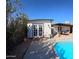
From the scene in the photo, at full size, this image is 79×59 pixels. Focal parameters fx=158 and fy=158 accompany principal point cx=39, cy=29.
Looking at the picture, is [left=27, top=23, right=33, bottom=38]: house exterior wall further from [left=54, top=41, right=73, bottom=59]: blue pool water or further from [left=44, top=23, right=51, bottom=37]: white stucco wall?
[left=54, top=41, right=73, bottom=59]: blue pool water

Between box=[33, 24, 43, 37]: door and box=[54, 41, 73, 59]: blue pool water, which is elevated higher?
box=[33, 24, 43, 37]: door

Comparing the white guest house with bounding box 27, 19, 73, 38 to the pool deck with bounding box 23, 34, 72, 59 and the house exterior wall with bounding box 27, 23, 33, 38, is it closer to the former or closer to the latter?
the house exterior wall with bounding box 27, 23, 33, 38

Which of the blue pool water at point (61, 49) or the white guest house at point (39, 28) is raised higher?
the white guest house at point (39, 28)

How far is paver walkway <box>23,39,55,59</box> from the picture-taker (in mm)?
2682

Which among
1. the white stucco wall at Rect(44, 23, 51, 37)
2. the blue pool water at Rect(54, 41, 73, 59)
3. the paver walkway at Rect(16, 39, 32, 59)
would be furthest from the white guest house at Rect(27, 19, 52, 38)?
the blue pool water at Rect(54, 41, 73, 59)

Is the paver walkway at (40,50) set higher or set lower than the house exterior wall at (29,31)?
lower

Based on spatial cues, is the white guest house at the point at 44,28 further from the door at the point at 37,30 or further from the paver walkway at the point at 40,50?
the paver walkway at the point at 40,50

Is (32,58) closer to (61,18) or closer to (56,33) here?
(56,33)

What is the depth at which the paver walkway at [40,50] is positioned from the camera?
8.80 ft

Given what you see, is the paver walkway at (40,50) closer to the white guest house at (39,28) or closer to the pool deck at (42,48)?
the pool deck at (42,48)

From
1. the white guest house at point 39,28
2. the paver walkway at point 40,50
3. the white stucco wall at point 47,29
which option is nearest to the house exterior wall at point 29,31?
the white guest house at point 39,28

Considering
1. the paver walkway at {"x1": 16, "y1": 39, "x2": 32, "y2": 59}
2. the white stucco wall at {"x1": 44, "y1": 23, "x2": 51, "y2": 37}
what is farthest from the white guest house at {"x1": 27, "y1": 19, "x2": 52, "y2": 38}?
the paver walkway at {"x1": 16, "y1": 39, "x2": 32, "y2": 59}

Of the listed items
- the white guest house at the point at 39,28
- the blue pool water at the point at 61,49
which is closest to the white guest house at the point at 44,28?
the white guest house at the point at 39,28
